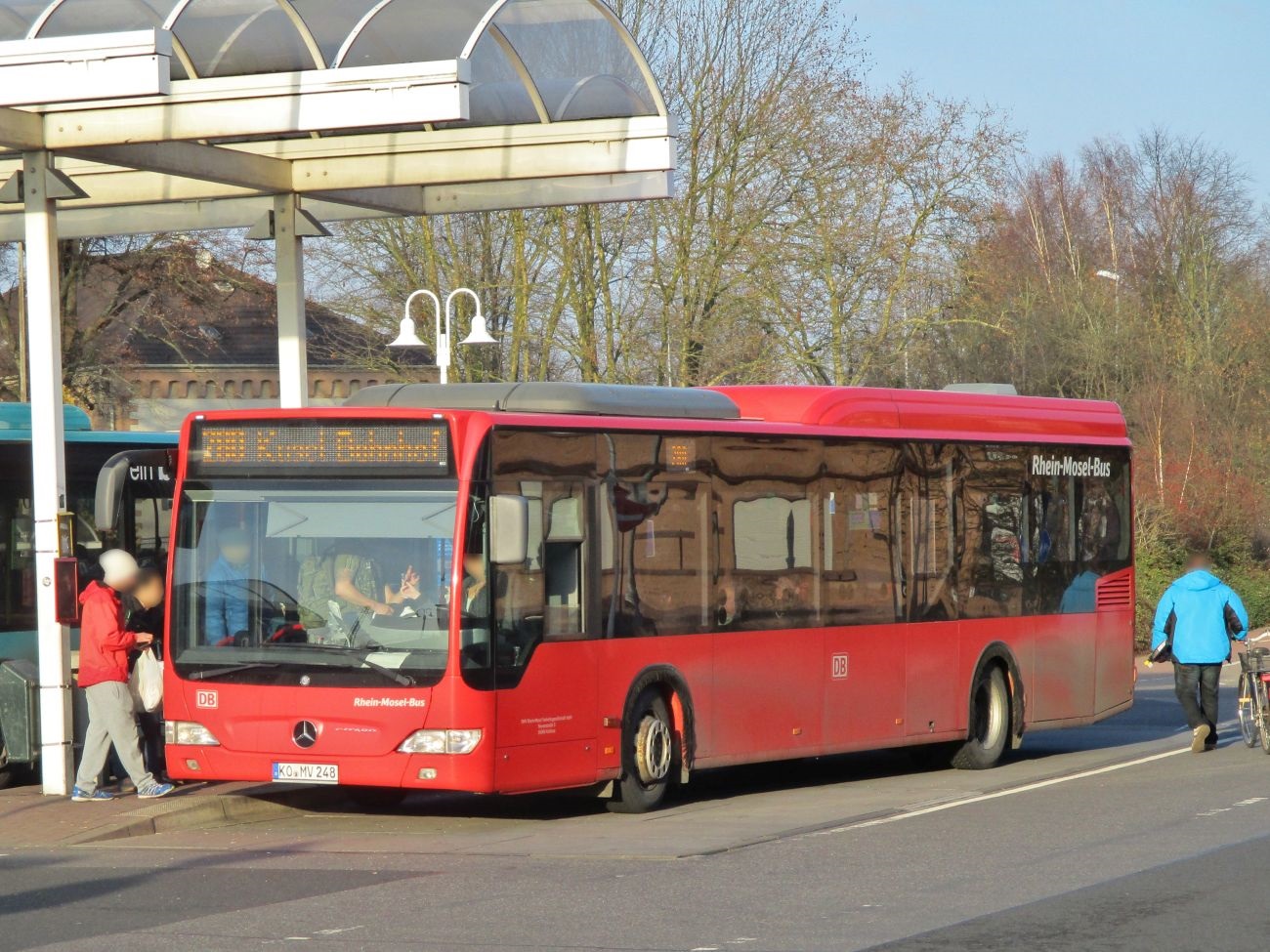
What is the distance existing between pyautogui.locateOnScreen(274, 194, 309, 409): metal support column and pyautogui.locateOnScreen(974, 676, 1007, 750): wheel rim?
6156 millimetres

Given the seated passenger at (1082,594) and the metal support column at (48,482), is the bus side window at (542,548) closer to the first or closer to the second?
the metal support column at (48,482)

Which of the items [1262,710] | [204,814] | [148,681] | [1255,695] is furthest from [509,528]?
[1255,695]

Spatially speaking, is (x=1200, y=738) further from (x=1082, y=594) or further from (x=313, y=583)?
(x=313, y=583)

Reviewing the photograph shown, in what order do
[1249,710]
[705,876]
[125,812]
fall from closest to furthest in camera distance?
[705,876], [125,812], [1249,710]

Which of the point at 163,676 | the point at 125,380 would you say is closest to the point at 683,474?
the point at 163,676

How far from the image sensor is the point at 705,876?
32.1 feet

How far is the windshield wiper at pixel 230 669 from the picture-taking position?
38.9 ft

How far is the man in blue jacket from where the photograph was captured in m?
17.1

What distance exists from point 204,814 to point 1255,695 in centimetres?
950

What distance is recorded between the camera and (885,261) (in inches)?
1374

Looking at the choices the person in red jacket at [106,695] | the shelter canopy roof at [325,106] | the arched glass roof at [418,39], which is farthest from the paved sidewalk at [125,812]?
the arched glass roof at [418,39]

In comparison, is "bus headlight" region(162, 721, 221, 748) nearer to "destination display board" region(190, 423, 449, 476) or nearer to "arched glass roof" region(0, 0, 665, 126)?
"destination display board" region(190, 423, 449, 476)

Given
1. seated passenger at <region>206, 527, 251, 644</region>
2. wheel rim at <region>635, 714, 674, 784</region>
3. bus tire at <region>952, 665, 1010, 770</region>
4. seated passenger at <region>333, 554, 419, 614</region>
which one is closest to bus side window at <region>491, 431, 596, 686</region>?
seated passenger at <region>333, 554, 419, 614</region>

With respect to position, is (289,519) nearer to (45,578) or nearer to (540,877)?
(45,578)
